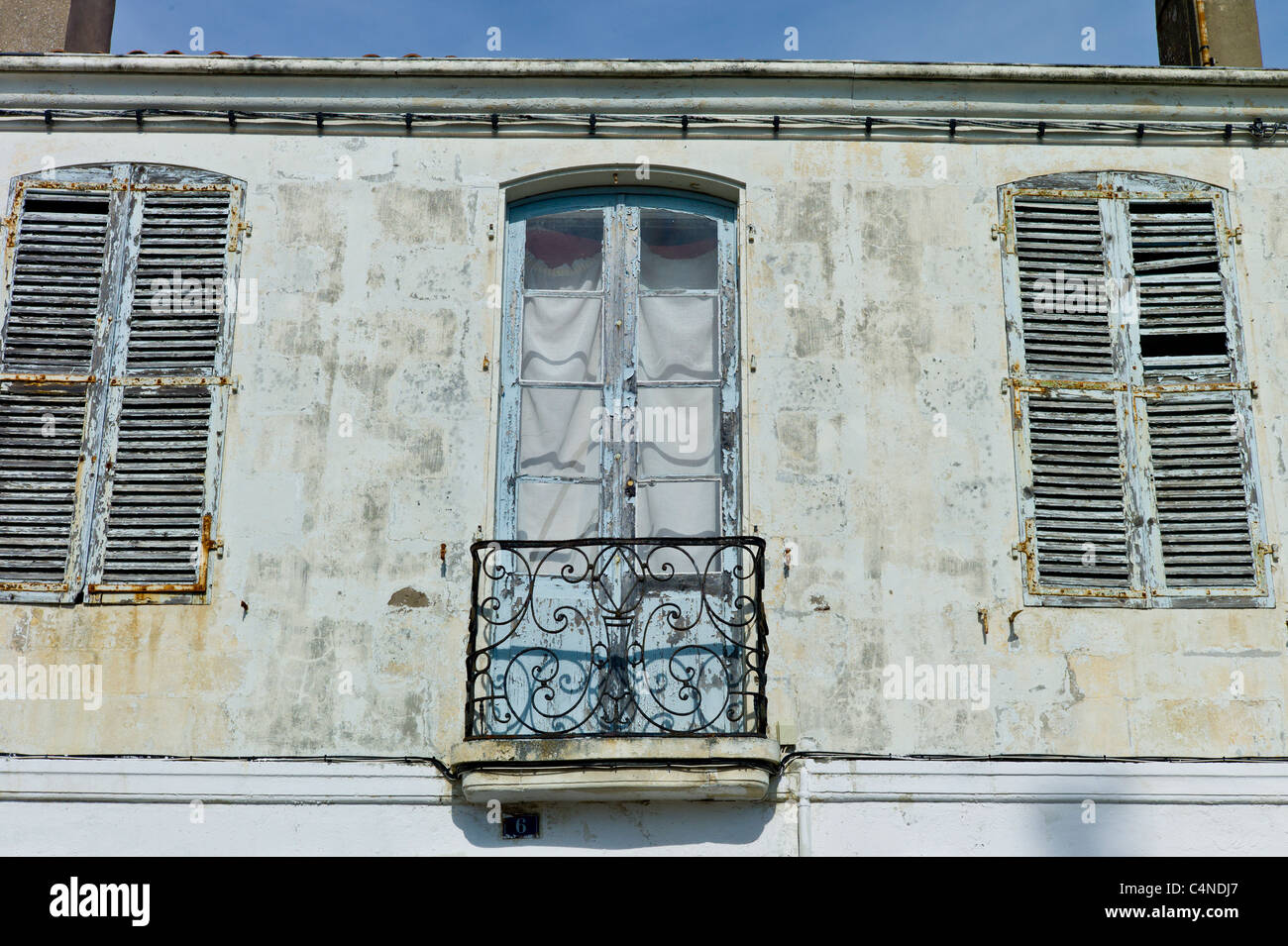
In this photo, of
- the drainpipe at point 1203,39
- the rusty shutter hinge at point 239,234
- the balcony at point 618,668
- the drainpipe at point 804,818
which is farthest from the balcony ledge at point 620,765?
the drainpipe at point 1203,39

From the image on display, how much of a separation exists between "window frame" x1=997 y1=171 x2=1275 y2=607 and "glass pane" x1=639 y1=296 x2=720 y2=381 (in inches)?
54.7

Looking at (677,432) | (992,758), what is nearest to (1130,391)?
(992,758)

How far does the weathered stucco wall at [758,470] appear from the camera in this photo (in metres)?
6.93

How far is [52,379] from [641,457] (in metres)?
2.71

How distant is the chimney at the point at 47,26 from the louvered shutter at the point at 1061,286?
489 cm

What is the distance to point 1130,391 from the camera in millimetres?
7531

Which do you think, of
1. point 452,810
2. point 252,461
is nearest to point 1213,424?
point 452,810

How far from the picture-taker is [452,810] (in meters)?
6.77

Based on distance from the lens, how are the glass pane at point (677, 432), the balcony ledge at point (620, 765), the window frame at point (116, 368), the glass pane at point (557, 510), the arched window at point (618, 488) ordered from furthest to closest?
Answer: the glass pane at point (677, 432), the glass pane at point (557, 510), the window frame at point (116, 368), the arched window at point (618, 488), the balcony ledge at point (620, 765)

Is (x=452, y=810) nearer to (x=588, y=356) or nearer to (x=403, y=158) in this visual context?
(x=588, y=356)

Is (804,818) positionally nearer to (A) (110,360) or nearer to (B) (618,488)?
(B) (618,488)

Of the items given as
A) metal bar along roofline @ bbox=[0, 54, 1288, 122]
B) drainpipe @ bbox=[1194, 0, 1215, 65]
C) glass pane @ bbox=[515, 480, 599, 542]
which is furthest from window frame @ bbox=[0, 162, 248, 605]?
drainpipe @ bbox=[1194, 0, 1215, 65]

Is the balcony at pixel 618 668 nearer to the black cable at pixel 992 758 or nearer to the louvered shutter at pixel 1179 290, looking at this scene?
the black cable at pixel 992 758
